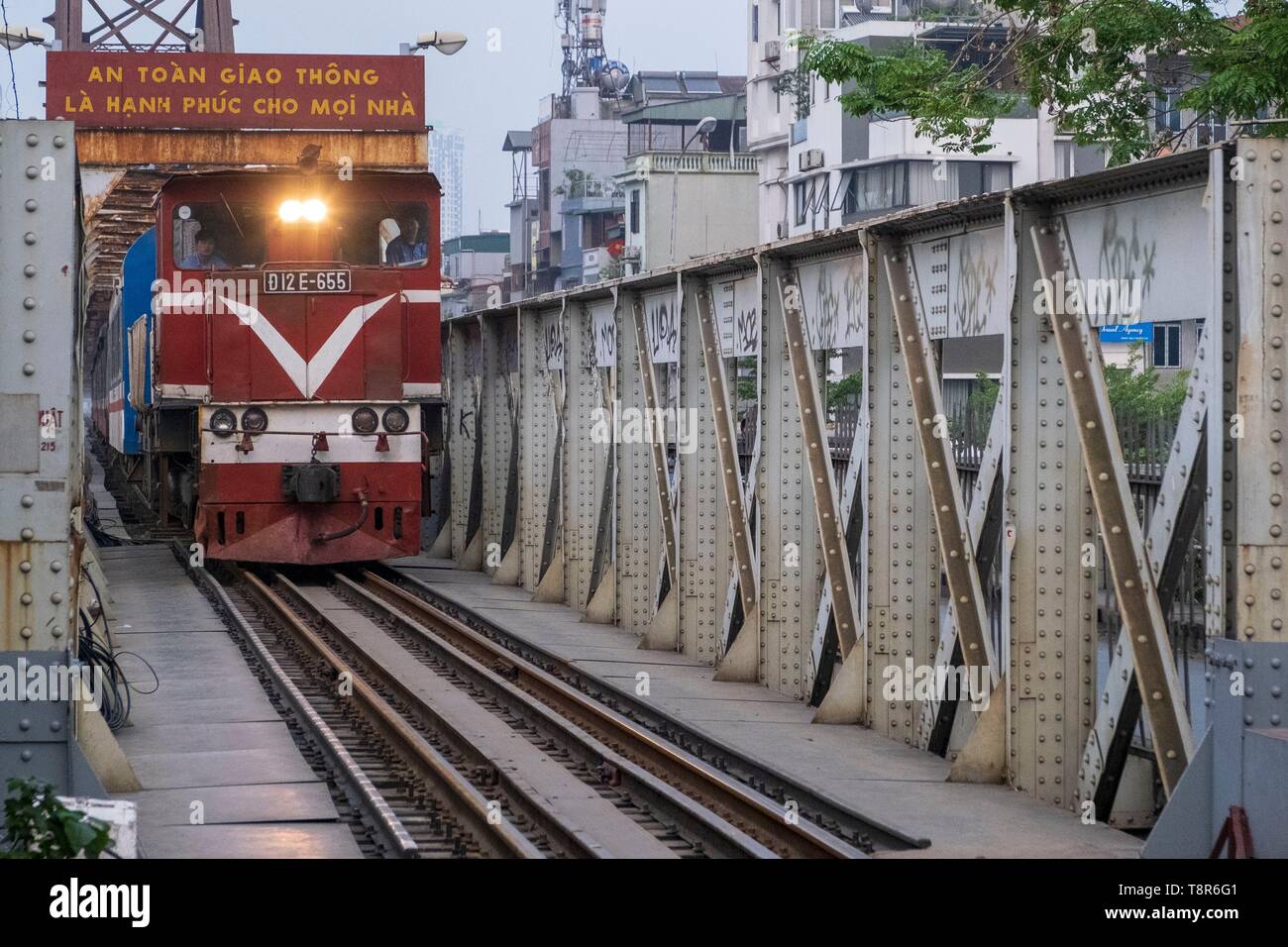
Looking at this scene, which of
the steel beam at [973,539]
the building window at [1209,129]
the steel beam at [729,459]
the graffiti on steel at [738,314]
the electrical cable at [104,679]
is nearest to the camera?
the steel beam at [973,539]

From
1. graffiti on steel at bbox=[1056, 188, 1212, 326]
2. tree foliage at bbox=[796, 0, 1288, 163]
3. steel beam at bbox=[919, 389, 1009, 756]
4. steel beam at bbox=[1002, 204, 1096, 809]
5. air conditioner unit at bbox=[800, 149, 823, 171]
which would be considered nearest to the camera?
graffiti on steel at bbox=[1056, 188, 1212, 326]

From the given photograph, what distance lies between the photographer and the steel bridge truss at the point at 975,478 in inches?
273

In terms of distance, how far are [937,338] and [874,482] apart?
1.00 m

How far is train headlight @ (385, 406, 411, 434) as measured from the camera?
1764 centimetres

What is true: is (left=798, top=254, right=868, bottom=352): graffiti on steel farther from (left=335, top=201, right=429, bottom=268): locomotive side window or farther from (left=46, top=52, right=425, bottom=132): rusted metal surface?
(left=46, top=52, right=425, bottom=132): rusted metal surface

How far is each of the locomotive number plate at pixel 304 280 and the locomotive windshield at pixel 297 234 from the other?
172mm

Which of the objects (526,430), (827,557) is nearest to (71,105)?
(526,430)

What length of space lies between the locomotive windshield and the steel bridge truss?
241 cm

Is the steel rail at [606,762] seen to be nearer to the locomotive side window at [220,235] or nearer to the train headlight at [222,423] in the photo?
the train headlight at [222,423]

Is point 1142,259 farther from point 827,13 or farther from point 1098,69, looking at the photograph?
point 827,13

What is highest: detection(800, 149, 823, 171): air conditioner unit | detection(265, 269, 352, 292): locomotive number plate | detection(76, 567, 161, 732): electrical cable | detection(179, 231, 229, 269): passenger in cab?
detection(800, 149, 823, 171): air conditioner unit

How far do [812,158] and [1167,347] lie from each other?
18435 mm

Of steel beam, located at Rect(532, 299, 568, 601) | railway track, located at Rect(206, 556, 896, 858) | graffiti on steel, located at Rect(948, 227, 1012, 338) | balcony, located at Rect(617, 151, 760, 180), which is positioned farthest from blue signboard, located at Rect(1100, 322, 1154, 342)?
balcony, located at Rect(617, 151, 760, 180)

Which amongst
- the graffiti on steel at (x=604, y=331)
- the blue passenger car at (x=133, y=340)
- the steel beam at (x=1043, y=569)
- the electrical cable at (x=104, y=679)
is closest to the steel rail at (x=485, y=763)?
the electrical cable at (x=104, y=679)
